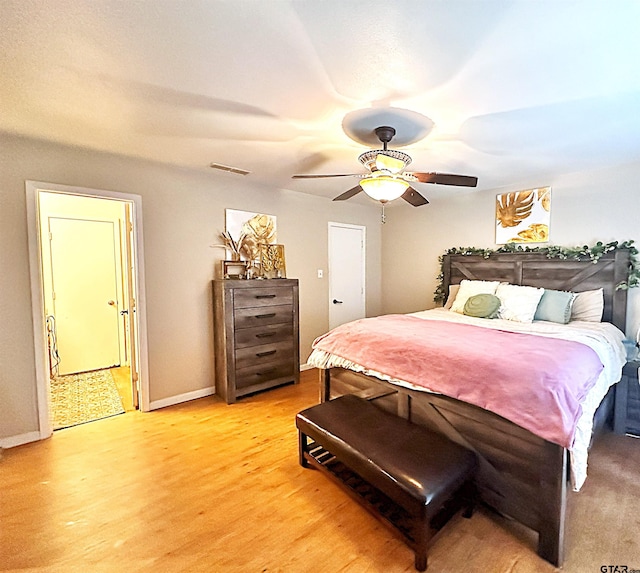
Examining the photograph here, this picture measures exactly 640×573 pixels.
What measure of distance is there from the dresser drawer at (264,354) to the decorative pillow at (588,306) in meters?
2.96

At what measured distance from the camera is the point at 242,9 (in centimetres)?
128

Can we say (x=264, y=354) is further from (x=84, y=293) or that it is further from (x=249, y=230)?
(x=84, y=293)

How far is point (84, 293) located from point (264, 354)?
2764mm

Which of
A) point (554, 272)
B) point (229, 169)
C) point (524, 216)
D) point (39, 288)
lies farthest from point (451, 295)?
point (39, 288)

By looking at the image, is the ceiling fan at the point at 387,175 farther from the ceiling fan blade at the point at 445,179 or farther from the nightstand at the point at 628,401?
the nightstand at the point at 628,401

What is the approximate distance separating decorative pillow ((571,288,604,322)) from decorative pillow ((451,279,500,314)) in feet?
2.37

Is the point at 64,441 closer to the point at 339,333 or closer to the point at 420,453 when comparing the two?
the point at 339,333

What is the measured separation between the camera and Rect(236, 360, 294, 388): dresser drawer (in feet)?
11.3

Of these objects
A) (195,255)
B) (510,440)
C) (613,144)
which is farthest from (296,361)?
(613,144)

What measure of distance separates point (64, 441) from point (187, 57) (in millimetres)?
2934

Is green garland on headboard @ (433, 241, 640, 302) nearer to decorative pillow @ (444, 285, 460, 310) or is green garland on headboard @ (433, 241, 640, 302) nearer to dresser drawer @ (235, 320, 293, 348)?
decorative pillow @ (444, 285, 460, 310)

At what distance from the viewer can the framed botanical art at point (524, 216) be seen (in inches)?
143

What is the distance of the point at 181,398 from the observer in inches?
133

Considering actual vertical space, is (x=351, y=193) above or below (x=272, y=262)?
above
